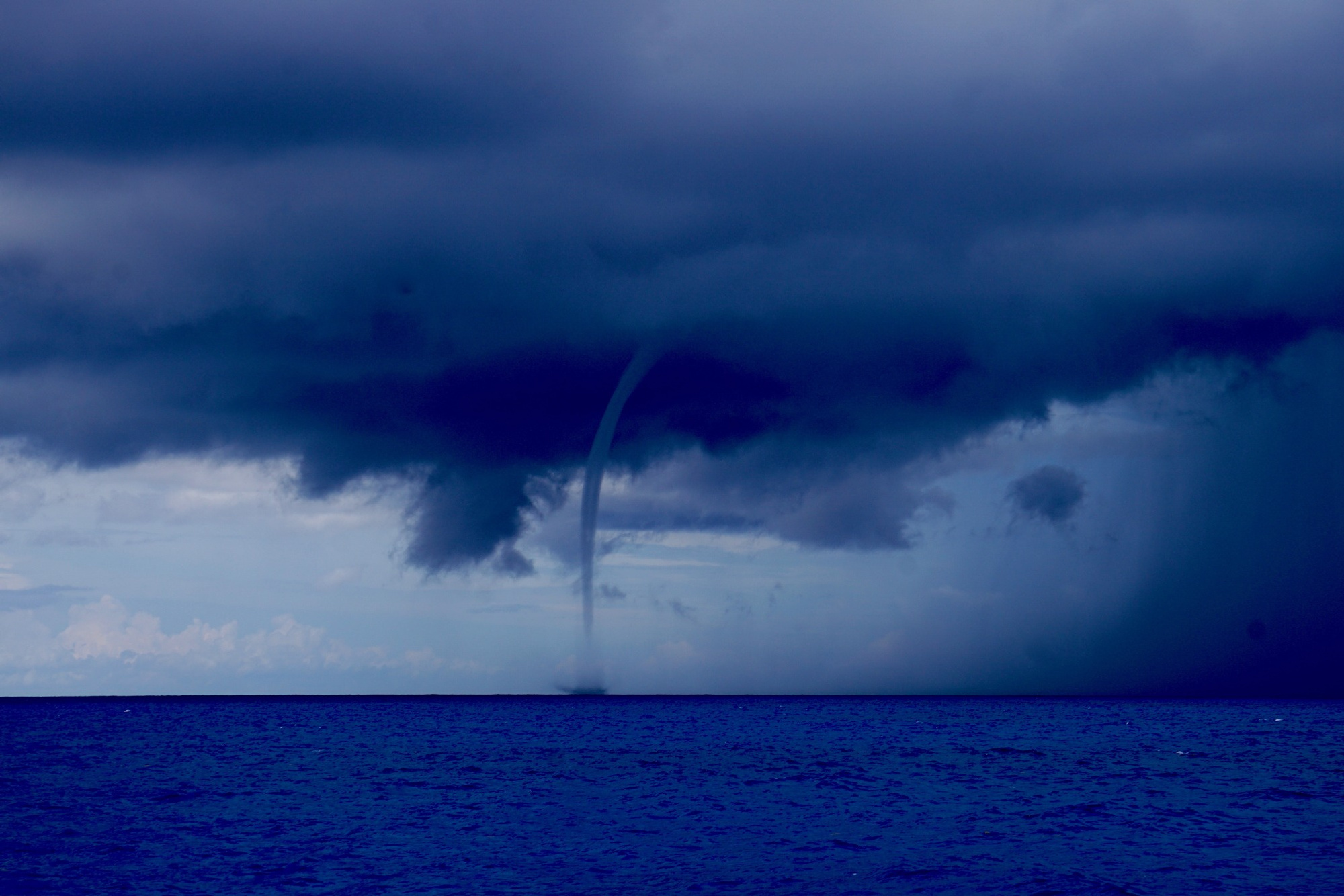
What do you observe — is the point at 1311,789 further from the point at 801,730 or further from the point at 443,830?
the point at 801,730

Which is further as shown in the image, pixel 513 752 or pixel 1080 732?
pixel 1080 732

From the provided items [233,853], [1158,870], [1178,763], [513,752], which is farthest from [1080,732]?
[233,853]

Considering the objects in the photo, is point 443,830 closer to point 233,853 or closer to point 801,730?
point 233,853

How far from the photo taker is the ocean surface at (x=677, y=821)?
4416 centimetres

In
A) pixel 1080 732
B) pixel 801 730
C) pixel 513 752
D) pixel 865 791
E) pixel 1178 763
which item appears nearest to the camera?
pixel 865 791

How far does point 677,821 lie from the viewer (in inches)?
2436

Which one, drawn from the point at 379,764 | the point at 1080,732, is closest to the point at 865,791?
the point at 379,764

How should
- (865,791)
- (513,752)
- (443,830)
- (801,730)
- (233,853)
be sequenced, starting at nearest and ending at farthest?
(233,853) < (443,830) < (865,791) < (513,752) < (801,730)

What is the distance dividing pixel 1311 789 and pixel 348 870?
6612 cm

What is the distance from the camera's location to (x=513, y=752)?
124 metres

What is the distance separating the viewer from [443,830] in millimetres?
58656

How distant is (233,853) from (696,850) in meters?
20.4

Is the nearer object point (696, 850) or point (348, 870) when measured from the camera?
point (348, 870)

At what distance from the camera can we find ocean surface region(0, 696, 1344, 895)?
4416 centimetres
